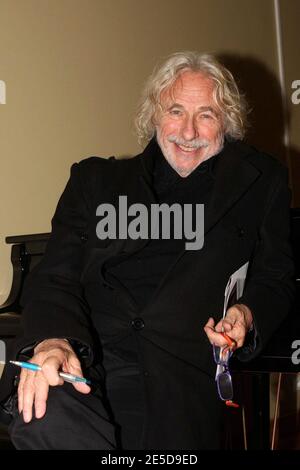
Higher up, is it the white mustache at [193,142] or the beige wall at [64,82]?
the beige wall at [64,82]

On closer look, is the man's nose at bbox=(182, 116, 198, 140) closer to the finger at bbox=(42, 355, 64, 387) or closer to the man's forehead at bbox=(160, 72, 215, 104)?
the man's forehead at bbox=(160, 72, 215, 104)

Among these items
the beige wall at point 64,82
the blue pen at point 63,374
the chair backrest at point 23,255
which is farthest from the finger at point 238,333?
the beige wall at point 64,82

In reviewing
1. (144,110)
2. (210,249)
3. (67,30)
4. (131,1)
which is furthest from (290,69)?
(210,249)

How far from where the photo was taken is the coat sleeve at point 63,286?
1.39 m

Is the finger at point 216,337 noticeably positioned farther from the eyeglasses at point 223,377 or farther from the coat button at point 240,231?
the coat button at point 240,231

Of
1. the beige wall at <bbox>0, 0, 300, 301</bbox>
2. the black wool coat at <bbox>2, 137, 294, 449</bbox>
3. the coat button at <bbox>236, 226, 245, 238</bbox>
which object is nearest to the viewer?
the black wool coat at <bbox>2, 137, 294, 449</bbox>

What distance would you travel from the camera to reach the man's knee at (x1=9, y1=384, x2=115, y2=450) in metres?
1.20

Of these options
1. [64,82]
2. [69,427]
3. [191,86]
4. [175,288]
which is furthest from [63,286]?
[64,82]

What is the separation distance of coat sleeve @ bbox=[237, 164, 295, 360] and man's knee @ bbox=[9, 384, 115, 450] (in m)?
0.40

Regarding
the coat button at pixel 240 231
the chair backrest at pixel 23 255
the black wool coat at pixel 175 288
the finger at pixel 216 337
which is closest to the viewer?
the finger at pixel 216 337

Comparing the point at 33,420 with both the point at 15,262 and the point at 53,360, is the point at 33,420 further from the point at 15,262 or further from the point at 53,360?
the point at 15,262

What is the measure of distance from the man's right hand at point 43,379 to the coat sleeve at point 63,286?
0.29 ft

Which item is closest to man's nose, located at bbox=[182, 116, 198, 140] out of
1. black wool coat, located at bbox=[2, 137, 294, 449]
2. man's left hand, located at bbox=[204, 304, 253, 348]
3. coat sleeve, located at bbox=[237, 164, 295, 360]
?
black wool coat, located at bbox=[2, 137, 294, 449]
